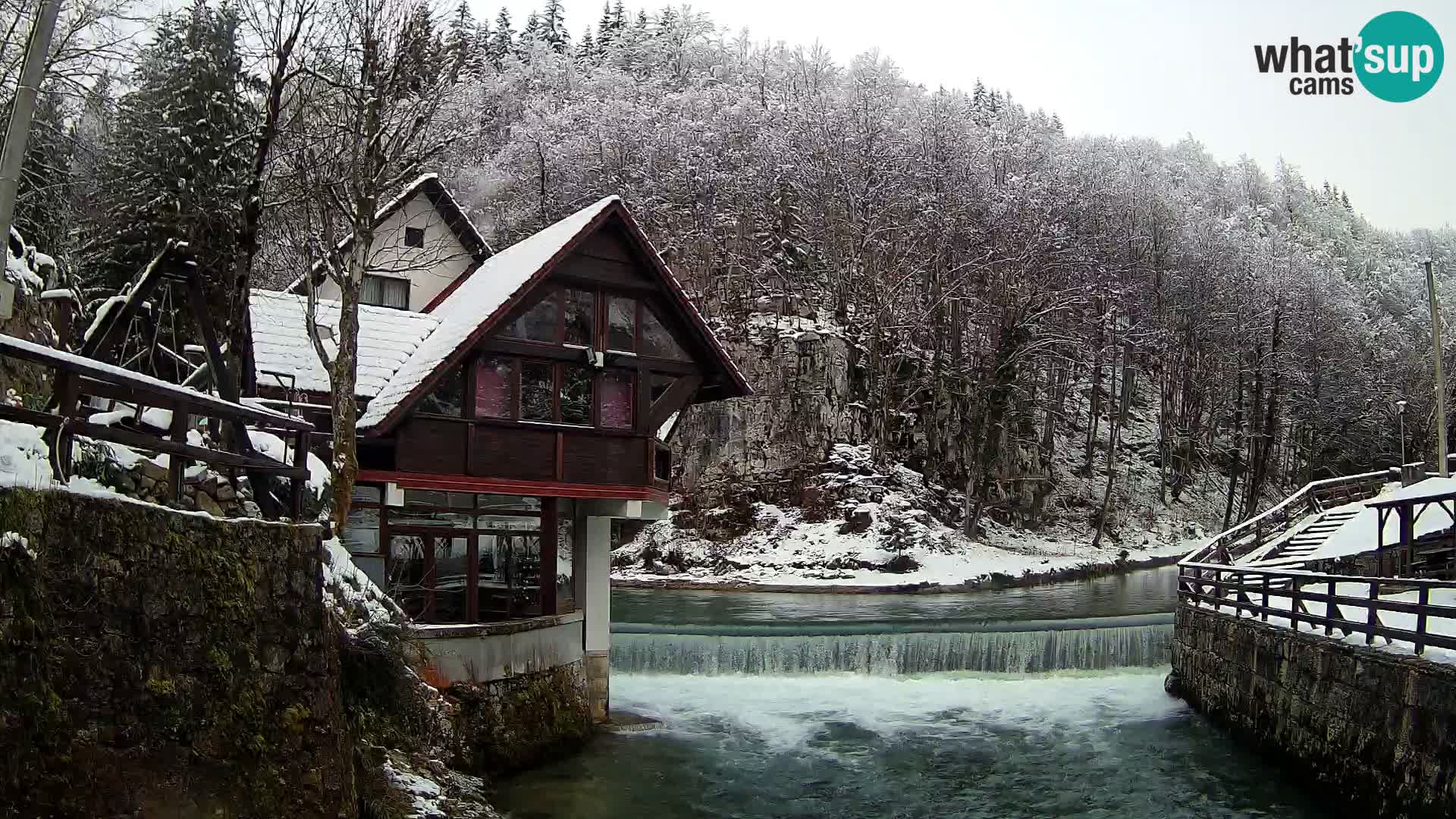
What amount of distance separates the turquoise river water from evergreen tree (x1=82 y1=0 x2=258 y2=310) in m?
14.5

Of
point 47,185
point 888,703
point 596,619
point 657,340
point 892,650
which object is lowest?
point 888,703

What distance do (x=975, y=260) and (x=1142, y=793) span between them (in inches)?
1443

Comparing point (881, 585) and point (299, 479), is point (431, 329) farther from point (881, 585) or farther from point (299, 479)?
point (881, 585)

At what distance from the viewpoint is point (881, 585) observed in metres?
41.9

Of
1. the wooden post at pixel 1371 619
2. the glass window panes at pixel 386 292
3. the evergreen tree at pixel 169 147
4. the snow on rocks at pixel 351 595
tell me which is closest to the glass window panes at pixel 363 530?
the snow on rocks at pixel 351 595

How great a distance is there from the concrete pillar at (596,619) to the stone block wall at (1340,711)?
10.9 m

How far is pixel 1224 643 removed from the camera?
21734mm

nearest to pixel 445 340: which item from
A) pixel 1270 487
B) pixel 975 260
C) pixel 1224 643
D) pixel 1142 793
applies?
pixel 1142 793

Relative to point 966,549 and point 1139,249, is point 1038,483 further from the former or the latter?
point 1139,249

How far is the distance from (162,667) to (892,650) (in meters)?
20.3

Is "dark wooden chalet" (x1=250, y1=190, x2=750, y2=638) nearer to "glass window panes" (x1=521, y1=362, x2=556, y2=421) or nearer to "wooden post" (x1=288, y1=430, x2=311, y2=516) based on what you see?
"glass window panes" (x1=521, y1=362, x2=556, y2=421)

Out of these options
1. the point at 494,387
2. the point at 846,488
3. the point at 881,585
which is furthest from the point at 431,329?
the point at 846,488

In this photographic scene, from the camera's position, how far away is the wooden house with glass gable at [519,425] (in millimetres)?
18531

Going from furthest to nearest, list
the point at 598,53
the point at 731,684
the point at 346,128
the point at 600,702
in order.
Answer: the point at 598,53 < the point at 731,684 < the point at 600,702 < the point at 346,128
